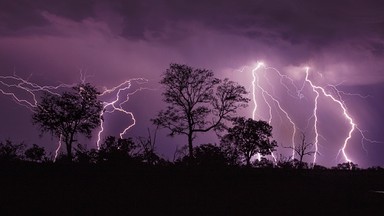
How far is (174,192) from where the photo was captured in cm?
1476

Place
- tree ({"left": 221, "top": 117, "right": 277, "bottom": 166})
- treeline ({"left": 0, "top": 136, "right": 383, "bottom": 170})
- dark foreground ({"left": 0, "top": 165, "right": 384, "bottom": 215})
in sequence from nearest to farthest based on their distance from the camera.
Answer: dark foreground ({"left": 0, "top": 165, "right": 384, "bottom": 215}) → treeline ({"left": 0, "top": 136, "right": 383, "bottom": 170}) → tree ({"left": 221, "top": 117, "right": 277, "bottom": 166})

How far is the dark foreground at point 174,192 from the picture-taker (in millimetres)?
11406

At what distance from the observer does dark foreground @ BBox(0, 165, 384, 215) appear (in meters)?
11.4

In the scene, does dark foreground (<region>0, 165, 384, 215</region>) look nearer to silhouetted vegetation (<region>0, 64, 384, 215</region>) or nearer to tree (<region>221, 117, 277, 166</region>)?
silhouetted vegetation (<region>0, 64, 384, 215</region>)

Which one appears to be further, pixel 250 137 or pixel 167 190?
pixel 250 137

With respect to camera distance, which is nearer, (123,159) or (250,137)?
(123,159)

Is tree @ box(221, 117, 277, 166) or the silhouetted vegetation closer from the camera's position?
the silhouetted vegetation

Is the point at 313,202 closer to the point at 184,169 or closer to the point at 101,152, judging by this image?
the point at 184,169

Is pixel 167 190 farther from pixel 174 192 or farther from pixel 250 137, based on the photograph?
pixel 250 137

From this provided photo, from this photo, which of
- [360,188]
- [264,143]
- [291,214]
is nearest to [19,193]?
[291,214]

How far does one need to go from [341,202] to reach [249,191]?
3292mm

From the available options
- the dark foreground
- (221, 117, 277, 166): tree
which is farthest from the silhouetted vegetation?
(221, 117, 277, 166): tree

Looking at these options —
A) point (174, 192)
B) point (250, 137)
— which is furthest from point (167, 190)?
point (250, 137)

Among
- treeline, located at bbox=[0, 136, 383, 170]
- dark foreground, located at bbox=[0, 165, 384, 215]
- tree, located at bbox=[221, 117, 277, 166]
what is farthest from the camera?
tree, located at bbox=[221, 117, 277, 166]
